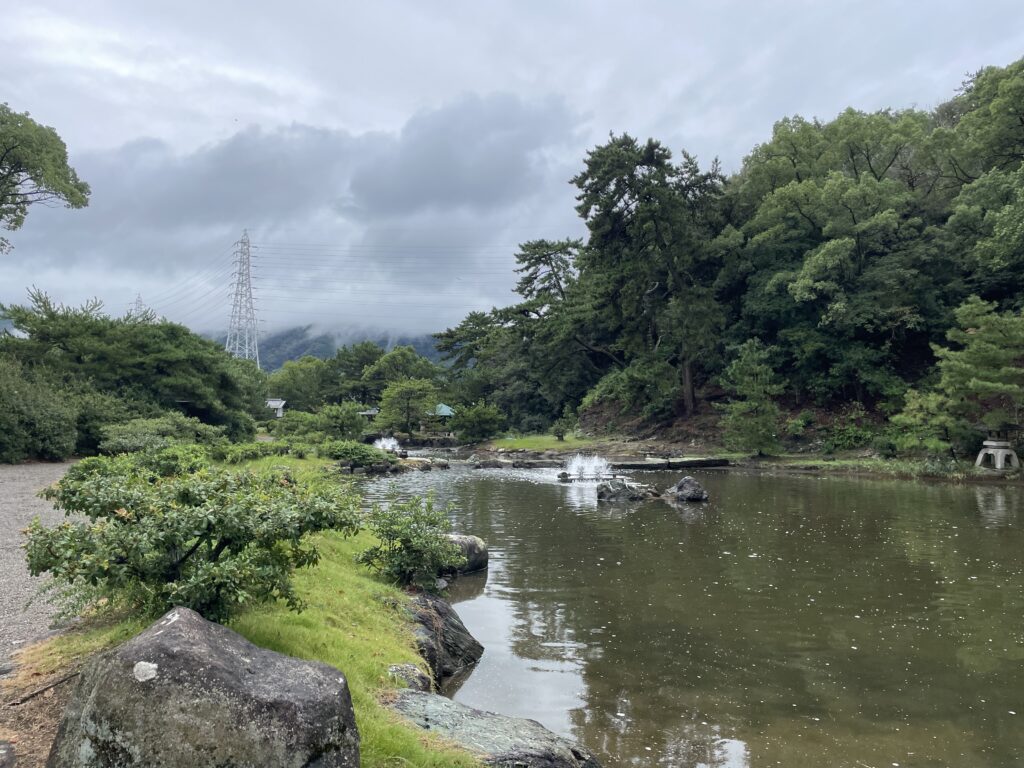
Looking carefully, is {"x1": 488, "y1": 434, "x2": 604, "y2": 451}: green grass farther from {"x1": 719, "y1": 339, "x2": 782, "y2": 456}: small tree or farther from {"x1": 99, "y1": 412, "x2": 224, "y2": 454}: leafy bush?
{"x1": 99, "y1": 412, "x2": 224, "y2": 454}: leafy bush

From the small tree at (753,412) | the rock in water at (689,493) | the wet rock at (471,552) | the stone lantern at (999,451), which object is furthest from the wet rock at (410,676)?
the small tree at (753,412)

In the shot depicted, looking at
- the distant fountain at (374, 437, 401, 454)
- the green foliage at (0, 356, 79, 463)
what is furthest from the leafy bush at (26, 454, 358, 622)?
the distant fountain at (374, 437, 401, 454)

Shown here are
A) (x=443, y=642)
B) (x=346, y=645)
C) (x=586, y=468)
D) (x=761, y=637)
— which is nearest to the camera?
(x=346, y=645)

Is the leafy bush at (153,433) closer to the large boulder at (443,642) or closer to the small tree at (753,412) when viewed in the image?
the large boulder at (443,642)

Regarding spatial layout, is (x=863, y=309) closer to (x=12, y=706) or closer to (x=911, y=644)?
(x=911, y=644)

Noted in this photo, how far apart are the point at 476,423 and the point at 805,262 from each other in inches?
1012

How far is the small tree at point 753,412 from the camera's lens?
33312mm

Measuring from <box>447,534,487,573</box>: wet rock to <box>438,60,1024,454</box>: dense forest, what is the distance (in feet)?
77.2

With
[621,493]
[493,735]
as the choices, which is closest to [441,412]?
[621,493]

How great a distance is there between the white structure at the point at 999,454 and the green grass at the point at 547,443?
2129cm

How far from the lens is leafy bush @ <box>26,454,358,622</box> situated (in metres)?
4.75

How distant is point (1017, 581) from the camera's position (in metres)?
10.8

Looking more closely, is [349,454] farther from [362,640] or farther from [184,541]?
[184,541]

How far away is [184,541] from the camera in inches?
194
